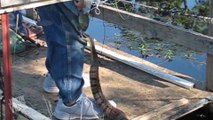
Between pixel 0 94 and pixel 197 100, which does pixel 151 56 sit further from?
pixel 0 94

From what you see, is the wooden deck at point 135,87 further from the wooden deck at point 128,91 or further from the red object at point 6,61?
the red object at point 6,61

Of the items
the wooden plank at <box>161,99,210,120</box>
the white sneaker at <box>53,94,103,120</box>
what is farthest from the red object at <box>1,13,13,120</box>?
the wooden plank at <box>161,99,210,120</box>

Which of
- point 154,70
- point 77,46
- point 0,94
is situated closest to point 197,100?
point 154,70

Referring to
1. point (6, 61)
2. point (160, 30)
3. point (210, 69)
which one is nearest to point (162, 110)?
point (210, 69)

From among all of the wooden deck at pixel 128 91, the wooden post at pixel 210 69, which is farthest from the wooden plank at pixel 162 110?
the wooden post at pixel 210 69

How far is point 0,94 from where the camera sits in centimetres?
377

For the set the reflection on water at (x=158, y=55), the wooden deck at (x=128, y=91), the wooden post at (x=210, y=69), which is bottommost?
the reflection on water at (x=158, y=55)

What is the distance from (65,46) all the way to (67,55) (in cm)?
7

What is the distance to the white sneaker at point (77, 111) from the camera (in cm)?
376

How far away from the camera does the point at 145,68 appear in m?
4.94

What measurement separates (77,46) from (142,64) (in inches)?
61.5

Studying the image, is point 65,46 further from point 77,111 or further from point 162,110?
point 162,110

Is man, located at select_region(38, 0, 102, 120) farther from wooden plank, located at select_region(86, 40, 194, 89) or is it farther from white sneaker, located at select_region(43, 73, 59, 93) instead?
wooden plank, located at select_region(86, 40, 194, 89)

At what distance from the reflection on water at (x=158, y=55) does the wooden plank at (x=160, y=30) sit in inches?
33.9
